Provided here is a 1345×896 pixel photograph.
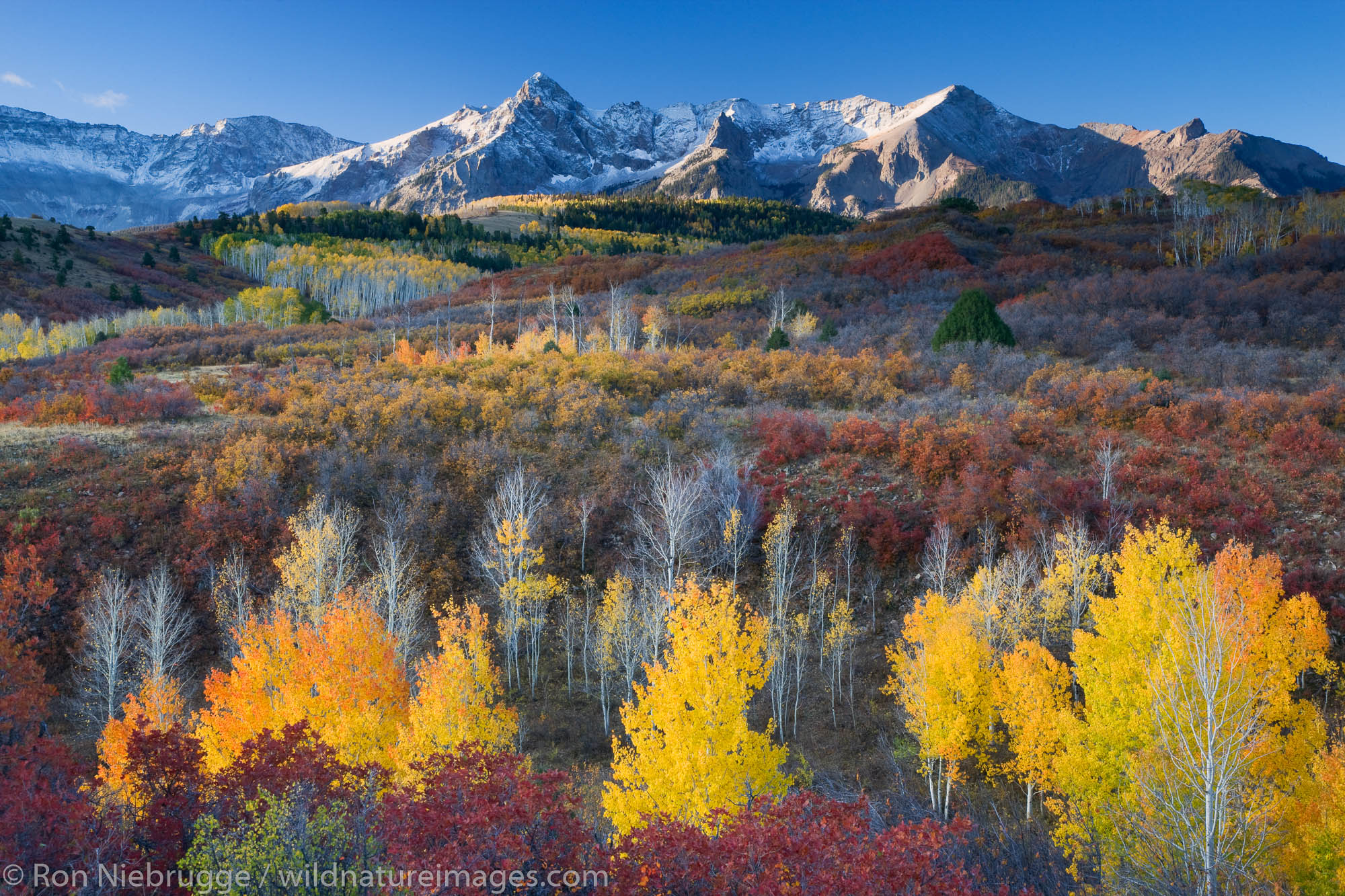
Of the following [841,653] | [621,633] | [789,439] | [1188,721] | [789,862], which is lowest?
[841,653]

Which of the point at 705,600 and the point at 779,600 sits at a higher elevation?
the point at 705,600

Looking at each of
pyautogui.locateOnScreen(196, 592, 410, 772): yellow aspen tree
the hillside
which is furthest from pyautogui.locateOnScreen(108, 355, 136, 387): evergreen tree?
the hillside

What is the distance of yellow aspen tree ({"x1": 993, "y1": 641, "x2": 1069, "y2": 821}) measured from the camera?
16.6 m

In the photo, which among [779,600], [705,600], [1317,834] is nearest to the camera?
[1317,834]

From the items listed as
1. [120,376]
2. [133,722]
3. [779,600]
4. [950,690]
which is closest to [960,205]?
[779,600]

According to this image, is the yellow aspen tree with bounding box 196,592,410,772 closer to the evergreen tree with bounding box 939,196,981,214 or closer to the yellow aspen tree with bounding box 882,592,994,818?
the yellow aspen tree with bounding box 882,592,994,818

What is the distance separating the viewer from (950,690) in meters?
18.2

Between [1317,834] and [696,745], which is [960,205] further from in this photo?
[696,745]

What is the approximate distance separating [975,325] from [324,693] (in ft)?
137

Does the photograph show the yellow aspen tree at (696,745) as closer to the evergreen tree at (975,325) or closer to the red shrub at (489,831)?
the red shrub at (489,831)

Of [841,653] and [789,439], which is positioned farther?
[789,439]

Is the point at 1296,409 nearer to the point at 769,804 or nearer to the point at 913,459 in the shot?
the point at 913,459

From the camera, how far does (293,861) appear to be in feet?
26.1

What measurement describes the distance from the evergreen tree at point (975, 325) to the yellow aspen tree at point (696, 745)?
1415 inches
